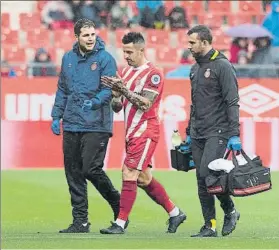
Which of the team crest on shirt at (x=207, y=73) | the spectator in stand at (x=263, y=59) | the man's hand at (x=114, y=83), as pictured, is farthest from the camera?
the spectator in stand at (x=263, y=59)

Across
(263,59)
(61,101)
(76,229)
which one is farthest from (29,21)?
(76,229)

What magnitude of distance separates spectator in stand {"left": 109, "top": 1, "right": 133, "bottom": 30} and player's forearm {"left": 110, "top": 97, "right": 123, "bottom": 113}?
14.2 metres

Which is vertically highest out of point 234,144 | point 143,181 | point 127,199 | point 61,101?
point 61,101

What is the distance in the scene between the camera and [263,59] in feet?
74.0

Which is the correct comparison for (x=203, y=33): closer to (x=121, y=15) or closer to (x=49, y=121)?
(x=49, y=121)

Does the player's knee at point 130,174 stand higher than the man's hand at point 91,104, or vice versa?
the man's hand at point 91,104

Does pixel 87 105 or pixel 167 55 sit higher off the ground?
pixel 167 55

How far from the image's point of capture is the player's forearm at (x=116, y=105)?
1184 centimetres

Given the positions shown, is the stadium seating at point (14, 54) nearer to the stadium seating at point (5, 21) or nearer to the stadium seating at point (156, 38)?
the stadium seating at point (5, 21)

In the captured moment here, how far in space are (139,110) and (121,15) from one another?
14.6 m

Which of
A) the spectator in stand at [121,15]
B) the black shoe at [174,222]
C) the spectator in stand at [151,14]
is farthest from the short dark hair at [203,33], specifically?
the spectator in stand at [121,15]

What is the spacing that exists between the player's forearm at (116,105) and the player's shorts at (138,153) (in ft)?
1.02

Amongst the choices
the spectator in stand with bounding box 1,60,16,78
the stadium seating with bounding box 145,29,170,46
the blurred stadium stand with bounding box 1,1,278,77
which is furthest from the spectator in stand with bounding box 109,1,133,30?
the spectator in stand with bounding box 1,60,16,78

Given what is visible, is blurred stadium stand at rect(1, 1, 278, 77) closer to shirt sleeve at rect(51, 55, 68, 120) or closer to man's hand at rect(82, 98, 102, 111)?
shirt sleeve at rect(51, 55, 68, 120)
